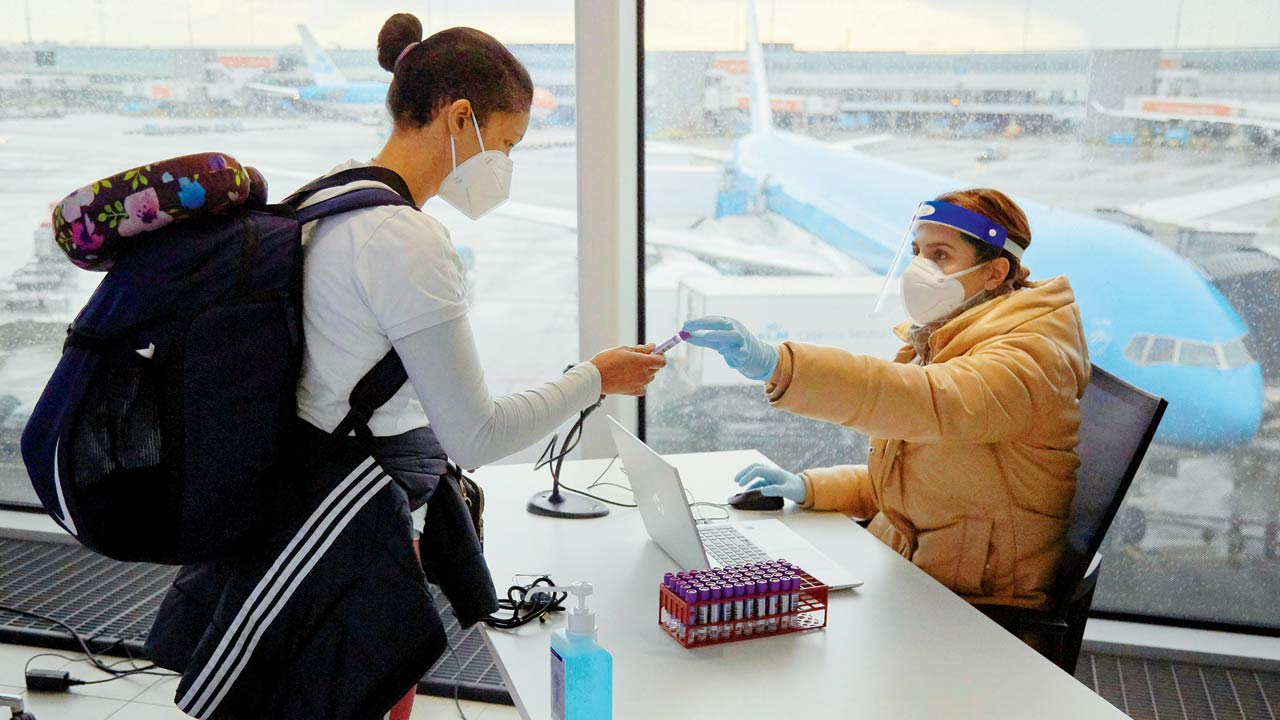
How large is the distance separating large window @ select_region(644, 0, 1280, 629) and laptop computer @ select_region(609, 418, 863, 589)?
1421 millimetres

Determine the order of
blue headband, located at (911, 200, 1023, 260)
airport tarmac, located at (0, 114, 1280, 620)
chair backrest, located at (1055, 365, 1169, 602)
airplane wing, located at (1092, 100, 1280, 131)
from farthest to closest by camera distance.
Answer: airport tarmac, located at (0, 114, 1280, 620) < airplane wing, located at (1092, 100, 1280, 131) < blue headband, located at (911, 200, 1023, 260) < chair backrest, located at (1055, 365, 1169, 602)

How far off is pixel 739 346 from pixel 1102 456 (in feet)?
2.10

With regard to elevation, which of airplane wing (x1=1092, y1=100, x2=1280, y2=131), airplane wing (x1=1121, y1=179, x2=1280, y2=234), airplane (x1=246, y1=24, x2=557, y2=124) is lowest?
airplane wing (x1=1121, y1=179, x2=1280, y2=234)

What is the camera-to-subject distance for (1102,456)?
1743 millimetres

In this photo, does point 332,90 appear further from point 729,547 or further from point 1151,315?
point 1151,315

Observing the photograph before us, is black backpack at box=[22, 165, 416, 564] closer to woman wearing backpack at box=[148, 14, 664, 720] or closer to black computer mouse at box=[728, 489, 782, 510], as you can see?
woman wearing backpack at box=[148, 14, 664, 720]

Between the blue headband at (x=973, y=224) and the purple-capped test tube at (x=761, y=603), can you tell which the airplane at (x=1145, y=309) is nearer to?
the blue headband at (x=973, y=224)

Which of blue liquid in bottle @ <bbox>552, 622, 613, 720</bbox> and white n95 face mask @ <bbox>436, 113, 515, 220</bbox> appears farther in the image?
white n95 face mask @ <bbox>436, 113, 515, 220</bbox>

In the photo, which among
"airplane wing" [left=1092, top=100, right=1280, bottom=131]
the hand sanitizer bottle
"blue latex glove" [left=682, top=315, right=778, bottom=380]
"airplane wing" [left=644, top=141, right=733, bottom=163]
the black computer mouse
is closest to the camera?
the hand sanitizer bottle

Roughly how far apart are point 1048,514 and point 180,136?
3.05 metres

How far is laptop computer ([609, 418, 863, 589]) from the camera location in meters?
1.59

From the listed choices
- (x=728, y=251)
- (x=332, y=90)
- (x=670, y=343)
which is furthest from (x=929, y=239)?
(x=332, y=90)

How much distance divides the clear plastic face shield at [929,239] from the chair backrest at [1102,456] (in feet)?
0.99

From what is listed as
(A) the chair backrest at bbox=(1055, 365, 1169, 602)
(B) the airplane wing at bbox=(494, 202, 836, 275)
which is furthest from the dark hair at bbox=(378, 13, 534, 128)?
(B) the airplane wing at bbox=(494, 202, 836, 275)
